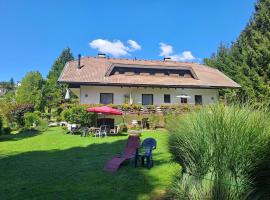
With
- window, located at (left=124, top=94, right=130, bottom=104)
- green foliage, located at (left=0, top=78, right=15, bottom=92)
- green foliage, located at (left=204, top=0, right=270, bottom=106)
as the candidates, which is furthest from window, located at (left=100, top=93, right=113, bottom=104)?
green foliage, located at (left=0, top=78, right=15, bottom=92)

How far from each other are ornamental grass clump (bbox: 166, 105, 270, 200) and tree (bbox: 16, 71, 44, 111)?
42.6 m

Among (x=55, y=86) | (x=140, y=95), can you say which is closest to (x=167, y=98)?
(x=140, y=95)

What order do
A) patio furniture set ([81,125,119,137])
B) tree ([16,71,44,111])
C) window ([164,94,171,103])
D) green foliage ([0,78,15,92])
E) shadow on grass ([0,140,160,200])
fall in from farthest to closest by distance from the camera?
green foliage ([0,78,15,92]) < tree ([16,71,44,111]) < window ([164,94,171,103]) < patio furniture set ([81,125,119,137]) < shadow on grass ([0,140,160,200])

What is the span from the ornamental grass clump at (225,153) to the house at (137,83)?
18830 millimetres

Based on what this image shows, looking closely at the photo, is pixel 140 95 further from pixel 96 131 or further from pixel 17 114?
pixel 17 114

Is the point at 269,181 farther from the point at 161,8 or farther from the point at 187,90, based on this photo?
the point at 187,90

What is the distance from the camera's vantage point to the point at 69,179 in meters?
6.90

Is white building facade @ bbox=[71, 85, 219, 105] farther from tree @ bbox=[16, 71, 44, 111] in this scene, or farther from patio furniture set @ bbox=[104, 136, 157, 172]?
tree @ bbox=[16, 71, 44, 111]

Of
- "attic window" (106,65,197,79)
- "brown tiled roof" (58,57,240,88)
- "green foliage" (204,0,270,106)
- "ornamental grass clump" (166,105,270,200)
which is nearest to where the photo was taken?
"ornamental grass clump" (166,105,270,200)

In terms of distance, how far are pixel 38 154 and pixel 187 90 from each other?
18.4m

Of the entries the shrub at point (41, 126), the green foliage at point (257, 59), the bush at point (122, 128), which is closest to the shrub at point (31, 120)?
the shrub at point (41, 126)

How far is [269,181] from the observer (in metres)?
4.34

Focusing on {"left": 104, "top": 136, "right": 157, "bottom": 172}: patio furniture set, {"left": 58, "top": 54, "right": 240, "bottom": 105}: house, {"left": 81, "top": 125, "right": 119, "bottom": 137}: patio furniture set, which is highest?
{"left": 58, "top": 54, "right": 240, "bottom": 105}: house

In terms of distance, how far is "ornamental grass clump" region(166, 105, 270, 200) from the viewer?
4.24m
